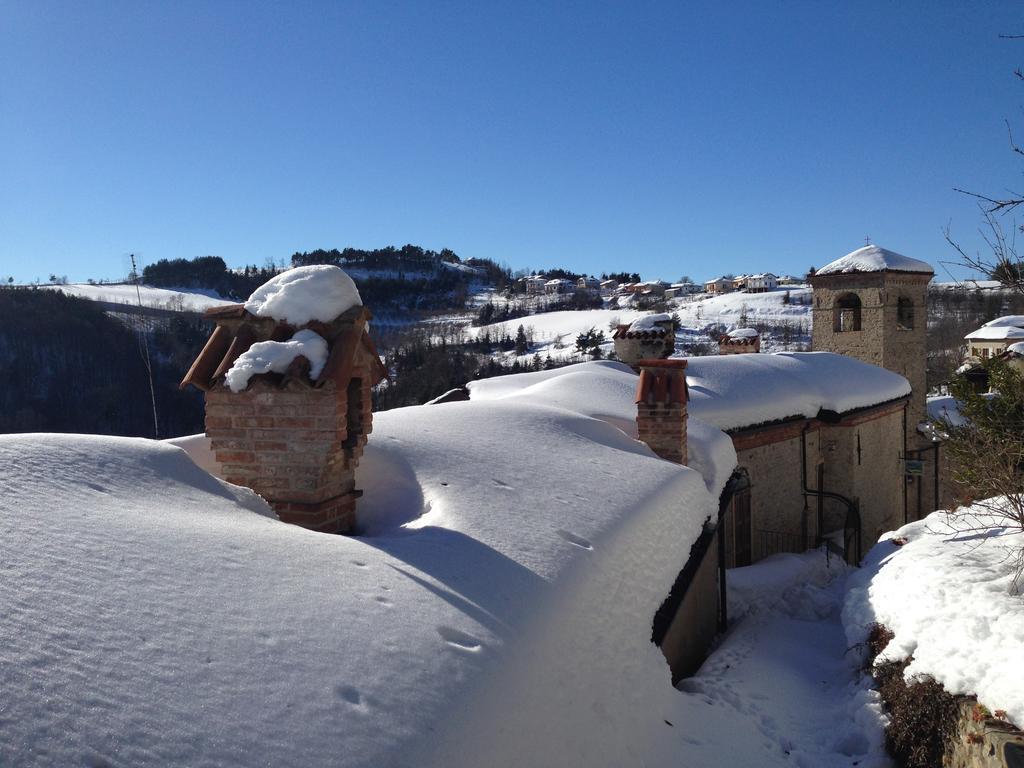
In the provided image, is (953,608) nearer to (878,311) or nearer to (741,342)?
(741,342)

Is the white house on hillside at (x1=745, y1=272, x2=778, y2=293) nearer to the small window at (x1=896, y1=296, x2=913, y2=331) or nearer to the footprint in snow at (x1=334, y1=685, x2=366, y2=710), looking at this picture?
the small window at (x1=896, y1=296, x2=913, y2=331)

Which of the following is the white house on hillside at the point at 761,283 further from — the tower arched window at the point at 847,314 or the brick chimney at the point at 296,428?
the brick chimney at the point at 296,428

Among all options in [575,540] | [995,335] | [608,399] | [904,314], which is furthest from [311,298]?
[995,335]

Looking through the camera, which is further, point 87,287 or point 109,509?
point 87,287

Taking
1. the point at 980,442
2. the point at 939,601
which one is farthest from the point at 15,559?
the point at 980,442

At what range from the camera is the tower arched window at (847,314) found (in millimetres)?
20125

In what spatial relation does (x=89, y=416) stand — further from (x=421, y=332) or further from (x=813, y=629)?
(x=421, y=332)

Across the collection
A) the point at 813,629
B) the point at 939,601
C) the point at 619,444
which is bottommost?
the point at 813,629

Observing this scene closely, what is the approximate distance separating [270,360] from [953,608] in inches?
213

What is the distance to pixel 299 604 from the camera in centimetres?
254

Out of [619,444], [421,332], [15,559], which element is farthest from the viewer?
[421,332]

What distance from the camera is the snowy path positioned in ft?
15.4

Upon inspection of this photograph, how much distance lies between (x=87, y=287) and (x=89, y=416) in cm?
2544

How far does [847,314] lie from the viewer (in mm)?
20469
